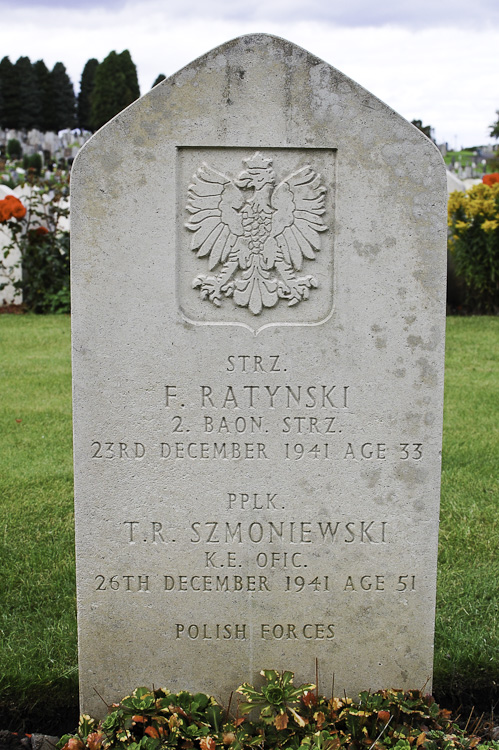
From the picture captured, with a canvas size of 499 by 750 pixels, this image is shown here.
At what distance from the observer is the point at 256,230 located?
270 cm

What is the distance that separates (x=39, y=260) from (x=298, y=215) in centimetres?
966

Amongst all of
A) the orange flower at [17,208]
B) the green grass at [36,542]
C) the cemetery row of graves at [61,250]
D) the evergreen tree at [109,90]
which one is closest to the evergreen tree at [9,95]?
the evergreen tree at [109,90]

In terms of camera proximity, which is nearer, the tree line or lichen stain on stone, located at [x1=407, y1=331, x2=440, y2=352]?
lichen stain on stone, located at [x1=407, y1=331, x2=440, y2=352]

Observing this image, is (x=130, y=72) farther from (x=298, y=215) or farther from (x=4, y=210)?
(x=298, y=215)

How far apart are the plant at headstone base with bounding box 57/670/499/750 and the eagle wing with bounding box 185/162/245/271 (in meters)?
1.49

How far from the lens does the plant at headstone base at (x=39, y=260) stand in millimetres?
11562

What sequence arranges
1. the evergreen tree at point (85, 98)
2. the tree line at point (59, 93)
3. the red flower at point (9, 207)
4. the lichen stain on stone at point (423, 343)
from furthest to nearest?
the evergreen tree at point (85, 98) → the tree line at point (59, 93) → the red flower at point (9, 207) → the lichen stain on stone at point (423, 343)

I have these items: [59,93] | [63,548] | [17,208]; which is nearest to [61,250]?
[17,208]

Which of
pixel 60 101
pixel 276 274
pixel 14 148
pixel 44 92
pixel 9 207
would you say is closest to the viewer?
pixel 276 274

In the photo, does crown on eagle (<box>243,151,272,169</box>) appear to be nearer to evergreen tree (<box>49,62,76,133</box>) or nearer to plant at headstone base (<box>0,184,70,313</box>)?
plant at headstone base (<box>0,184,70,313</box>)

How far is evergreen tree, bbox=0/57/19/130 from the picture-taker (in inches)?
1902

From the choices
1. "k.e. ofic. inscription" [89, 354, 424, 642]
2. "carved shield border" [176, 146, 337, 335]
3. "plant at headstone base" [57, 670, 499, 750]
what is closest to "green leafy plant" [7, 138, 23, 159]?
"carved shield border" [176, 146, 337, 335]

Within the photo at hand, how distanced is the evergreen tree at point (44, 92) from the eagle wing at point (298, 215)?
5199 centimetres

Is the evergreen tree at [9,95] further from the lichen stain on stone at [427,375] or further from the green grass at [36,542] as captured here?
the lichen stain on stone at [427,375]
